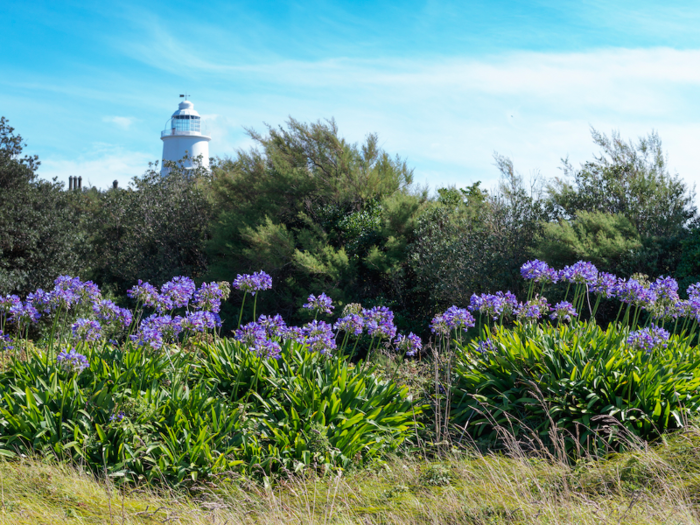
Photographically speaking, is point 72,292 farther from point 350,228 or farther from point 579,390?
point 350,228

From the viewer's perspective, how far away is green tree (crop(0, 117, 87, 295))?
13008mm

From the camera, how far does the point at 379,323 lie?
527 cm

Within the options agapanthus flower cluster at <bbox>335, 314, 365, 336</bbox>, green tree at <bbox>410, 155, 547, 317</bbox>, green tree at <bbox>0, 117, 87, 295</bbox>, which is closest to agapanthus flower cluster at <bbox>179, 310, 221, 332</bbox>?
agapanthus flower cluster at <bbox>335, 314, 365, 336</bbox>

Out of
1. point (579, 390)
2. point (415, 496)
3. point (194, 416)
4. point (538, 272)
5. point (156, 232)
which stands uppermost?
point (156, 232)

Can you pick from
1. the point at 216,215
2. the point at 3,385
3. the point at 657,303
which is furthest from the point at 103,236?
the point at 657,303

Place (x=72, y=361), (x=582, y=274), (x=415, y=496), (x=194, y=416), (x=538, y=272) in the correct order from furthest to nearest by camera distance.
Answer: (x=538, y=272), (x=582, y=274), (x=72, y=361), (x=194, y=416), (x=415, y=496)

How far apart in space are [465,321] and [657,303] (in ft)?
6.26

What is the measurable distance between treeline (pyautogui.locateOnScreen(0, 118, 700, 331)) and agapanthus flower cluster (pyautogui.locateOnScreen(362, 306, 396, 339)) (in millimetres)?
6443

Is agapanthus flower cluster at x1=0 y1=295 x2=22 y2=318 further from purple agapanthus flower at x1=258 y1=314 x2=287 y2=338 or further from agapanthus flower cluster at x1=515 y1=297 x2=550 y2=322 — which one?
agapanthus flower cluster at x1=515 y1=297 x2=550 y2=322

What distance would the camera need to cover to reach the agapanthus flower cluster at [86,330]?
16.1 feet

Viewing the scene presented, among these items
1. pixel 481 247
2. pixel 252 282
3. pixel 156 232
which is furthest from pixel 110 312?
pixel 156 232

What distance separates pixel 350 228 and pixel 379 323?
8.54 metres

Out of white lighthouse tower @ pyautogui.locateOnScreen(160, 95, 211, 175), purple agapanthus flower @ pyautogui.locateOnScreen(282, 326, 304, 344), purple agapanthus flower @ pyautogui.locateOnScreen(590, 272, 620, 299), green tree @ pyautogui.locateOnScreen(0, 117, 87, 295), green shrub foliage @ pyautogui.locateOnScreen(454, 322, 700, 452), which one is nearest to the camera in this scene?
green shrub foliage @ pyautogui.locateOnScreen(454, 322, 700, 452)

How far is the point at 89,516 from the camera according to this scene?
340 centimetres
